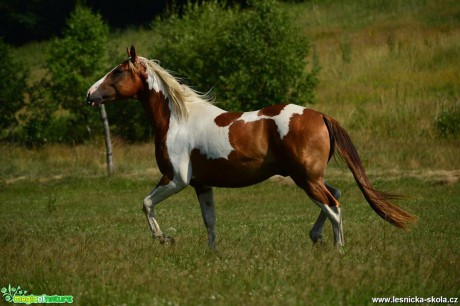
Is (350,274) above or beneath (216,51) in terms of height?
above

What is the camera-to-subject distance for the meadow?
832cm

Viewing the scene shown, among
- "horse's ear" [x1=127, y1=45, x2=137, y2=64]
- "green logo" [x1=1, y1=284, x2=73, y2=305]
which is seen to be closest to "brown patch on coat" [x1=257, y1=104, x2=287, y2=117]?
"horse's ear" [x1=127, y1=45, x2=137, y2=64]

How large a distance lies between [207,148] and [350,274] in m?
3.46

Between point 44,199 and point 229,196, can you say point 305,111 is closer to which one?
point 229,196

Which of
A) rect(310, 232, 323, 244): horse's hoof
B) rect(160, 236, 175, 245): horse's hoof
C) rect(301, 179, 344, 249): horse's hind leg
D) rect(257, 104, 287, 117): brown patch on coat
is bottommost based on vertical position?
rect(310, 232, 323, 244): horse's hoof

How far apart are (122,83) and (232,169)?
7.91ft

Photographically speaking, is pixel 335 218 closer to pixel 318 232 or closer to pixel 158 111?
pixel 318 232

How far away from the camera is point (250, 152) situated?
11.0 metres

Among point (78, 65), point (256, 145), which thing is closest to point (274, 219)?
point (256, 145)

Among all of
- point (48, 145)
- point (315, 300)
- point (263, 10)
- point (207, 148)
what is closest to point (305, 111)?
point (207, 148)

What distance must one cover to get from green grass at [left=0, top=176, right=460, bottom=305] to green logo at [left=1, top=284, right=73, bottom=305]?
0.40 feet

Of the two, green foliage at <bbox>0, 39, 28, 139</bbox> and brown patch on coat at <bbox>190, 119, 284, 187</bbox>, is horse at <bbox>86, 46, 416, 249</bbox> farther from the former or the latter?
green foliage at <bbox>0, 39, 28, 139</bbox>

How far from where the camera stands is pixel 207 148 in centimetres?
1128

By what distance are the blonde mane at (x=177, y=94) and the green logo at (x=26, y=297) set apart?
13.2 feet
